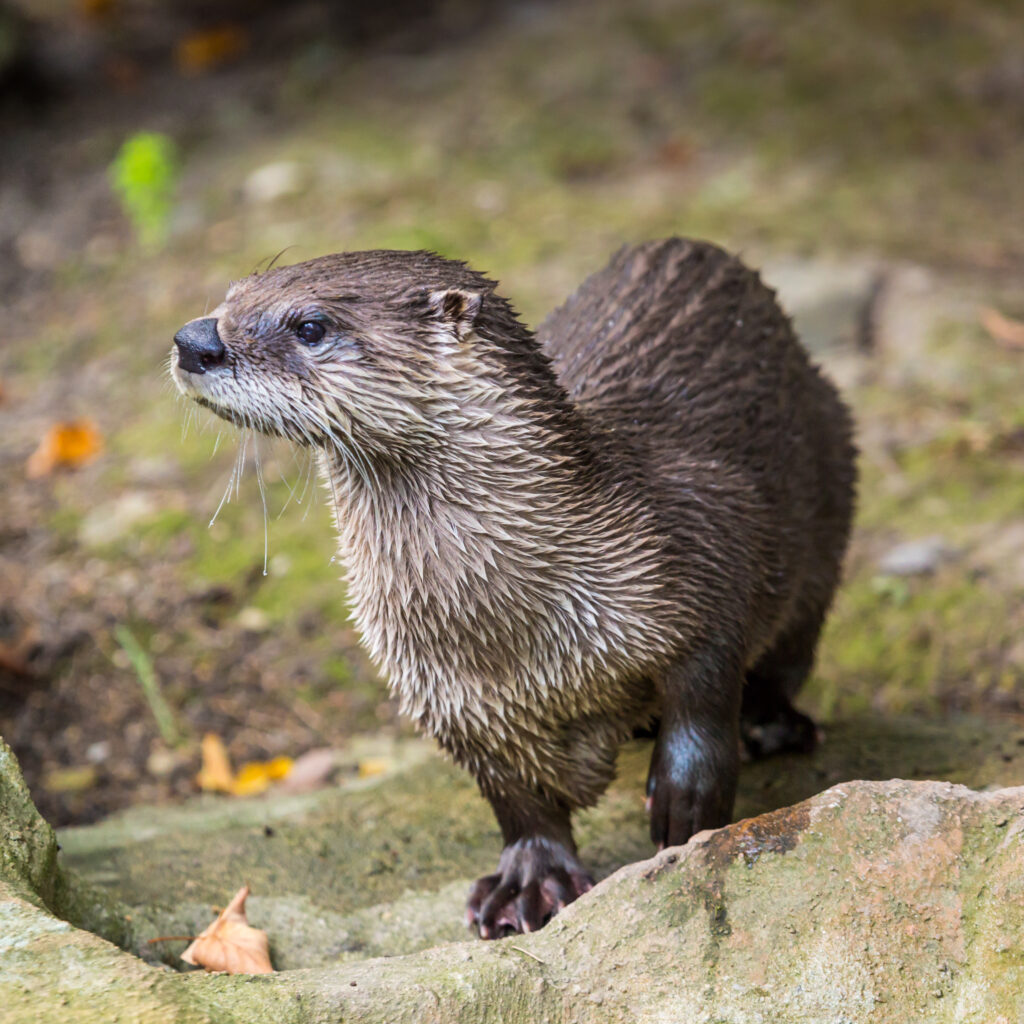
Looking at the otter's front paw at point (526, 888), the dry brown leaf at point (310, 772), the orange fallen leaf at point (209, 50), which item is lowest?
the dry brown leaf at point (310, 772)

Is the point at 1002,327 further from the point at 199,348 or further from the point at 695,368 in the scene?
the point at 199,348

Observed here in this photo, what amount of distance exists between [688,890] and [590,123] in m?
4.87

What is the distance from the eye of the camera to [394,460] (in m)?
1.88

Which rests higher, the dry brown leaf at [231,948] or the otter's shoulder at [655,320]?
the otter's shoulder at [655,320]

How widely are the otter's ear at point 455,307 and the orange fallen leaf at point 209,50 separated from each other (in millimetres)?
5886

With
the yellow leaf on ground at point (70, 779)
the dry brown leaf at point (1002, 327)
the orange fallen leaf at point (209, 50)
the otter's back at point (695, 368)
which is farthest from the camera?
the orange fallen leaf at point (209, 50)

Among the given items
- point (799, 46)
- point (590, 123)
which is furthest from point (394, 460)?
point (799, 46)

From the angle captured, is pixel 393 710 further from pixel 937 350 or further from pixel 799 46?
pixel 799 46

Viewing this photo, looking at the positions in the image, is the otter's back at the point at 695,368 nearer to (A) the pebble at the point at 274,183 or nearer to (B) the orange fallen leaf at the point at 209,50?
(A) the pebble at the point at 274,183

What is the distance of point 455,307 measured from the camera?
184 cm

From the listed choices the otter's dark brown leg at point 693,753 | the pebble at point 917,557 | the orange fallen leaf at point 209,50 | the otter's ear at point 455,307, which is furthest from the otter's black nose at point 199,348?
the orange fallen leaf at point 209,50

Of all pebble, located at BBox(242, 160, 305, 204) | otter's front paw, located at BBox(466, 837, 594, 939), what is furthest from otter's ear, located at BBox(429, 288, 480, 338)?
pebble, located at BBox(242, 160, 305, 204)

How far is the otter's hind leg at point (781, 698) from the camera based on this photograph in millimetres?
2602

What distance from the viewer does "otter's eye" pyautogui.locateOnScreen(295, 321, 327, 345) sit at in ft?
5.94
